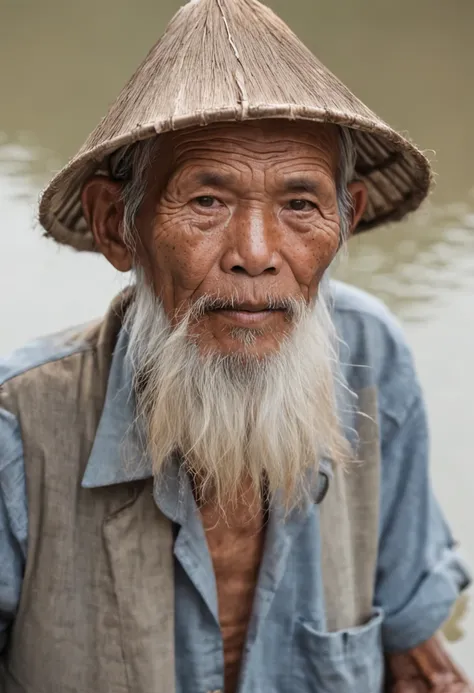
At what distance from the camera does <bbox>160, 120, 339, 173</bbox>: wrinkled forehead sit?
109 centimetres

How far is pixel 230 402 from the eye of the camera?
1184 mm

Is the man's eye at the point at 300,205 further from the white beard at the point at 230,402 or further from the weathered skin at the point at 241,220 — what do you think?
the white beard at the point at 230,402

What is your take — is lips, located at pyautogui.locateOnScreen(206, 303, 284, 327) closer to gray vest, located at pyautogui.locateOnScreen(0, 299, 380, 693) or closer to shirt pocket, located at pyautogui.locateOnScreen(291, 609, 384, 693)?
gray vest, located at pyautogui.locateOnScreen(0, 299, 380, 693)

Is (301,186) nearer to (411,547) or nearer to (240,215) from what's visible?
(240,215)

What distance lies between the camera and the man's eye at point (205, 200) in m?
1.10

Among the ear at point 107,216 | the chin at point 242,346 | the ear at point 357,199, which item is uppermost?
the ear at point 357,199

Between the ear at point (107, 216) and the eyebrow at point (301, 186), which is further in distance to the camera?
the ear at point (107, 216)

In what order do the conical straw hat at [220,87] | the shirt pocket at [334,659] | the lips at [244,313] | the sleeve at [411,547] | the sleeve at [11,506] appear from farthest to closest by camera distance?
the sleeve at [411,547], the shirt pocket at [334,659], the sleeve at [11,506], the lips at [244,313], the conical straw hat at [220,87]

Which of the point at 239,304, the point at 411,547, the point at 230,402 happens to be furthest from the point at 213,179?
the point at 411,547

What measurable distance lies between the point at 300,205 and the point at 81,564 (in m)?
0.58

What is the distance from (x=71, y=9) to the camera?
4.74 m

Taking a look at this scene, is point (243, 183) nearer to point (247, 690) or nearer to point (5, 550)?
point (5, 550)

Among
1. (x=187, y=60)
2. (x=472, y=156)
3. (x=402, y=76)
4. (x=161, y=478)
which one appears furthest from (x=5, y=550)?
(x=402, y=76)

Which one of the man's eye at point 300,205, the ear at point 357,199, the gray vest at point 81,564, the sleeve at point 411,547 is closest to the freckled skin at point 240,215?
the man's eye at point 300,205
